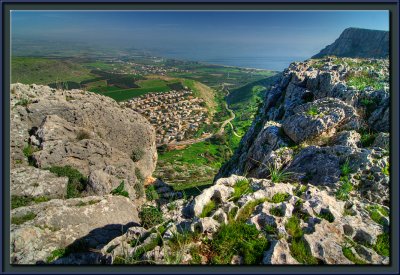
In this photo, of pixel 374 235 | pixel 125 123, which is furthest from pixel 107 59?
pixel 374 235

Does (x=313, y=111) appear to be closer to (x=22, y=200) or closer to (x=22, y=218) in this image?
(x=22, y=218)

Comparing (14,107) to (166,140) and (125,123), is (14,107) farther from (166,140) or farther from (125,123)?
(166,140)

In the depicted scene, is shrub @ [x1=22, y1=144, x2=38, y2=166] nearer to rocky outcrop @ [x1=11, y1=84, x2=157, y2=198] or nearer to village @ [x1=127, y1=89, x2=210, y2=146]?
rocky outcrop @ [x1=11, y1=84, x2=157, y2=198]

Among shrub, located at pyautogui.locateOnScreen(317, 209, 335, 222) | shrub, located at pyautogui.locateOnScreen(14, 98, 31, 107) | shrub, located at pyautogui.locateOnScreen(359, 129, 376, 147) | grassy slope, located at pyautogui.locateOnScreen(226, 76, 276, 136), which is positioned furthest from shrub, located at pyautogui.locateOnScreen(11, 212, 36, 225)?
grassy slope, located at pyautogui.locateOnScreen(226, 76, 276, 136)

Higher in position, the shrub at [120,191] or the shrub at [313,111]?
the shrub at [313,111]

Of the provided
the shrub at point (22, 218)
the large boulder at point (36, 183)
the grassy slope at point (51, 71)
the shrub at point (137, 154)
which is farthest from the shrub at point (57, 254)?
the grassy slope at point (51, 71)

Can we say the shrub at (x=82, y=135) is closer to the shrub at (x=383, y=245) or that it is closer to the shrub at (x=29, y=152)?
the shrub at (x=29, y=152)
